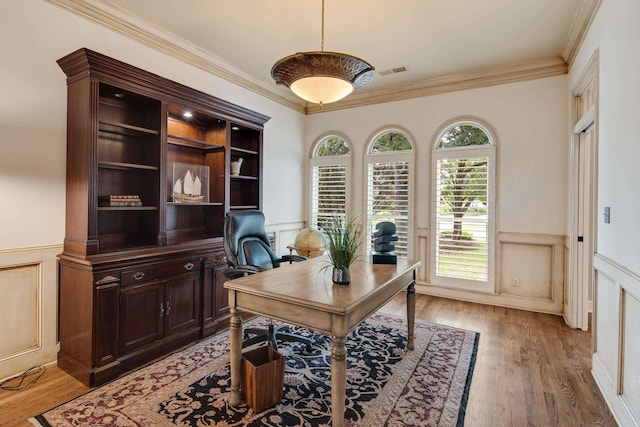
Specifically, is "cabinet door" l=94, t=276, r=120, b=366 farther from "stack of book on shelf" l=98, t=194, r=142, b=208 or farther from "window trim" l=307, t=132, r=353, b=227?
"window trim" l=307, t=132, r=353, b=227

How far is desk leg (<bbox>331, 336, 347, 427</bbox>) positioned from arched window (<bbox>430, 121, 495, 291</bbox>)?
3.18 m

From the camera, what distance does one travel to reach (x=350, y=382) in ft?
7.70

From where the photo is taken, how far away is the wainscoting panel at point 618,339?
5.98 feet

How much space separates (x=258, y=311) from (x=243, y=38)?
9.39ft

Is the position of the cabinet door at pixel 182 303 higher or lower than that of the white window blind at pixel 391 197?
lower

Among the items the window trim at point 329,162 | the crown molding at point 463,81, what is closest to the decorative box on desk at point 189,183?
the window trim at point 329,162

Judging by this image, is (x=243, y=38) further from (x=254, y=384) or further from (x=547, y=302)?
(x=547, y=302)

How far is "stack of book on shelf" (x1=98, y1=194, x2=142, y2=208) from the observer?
106 inches

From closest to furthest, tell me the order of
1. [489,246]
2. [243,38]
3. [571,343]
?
[571,343] < [243,38] < [489,246]

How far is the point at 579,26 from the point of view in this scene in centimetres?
299

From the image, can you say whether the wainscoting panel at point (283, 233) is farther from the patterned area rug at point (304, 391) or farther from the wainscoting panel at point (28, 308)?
the wainscoting panel at point (28, 308)

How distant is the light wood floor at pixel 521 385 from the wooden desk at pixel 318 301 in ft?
2.95

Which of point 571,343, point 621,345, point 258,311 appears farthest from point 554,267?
point 258,311

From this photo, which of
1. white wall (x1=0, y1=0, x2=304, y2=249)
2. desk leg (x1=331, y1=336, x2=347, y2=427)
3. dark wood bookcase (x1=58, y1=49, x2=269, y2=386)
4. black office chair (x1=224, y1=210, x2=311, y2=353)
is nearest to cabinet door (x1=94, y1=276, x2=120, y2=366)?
dark wood bookcase (x1=58, y1=49, x2=269, y2=386)
